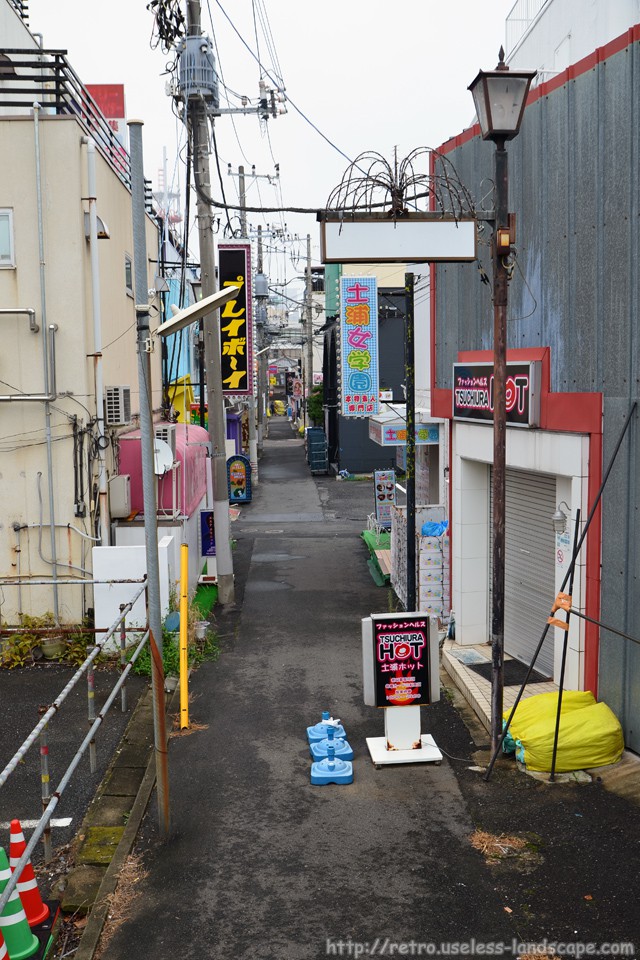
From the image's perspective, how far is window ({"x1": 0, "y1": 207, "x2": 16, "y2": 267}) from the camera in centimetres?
1349

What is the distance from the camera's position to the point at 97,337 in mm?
13773

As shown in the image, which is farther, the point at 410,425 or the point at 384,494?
the point at 384,494

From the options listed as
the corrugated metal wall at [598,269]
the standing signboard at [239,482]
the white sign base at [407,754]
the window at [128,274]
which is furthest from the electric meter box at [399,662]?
the standing signboard at [239,482]

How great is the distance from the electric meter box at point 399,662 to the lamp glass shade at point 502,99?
505 centimetres

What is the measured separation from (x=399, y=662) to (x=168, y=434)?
23.6 feet

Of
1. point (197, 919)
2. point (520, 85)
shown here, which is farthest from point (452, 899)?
point (520, 85)

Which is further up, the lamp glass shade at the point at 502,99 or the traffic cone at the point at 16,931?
the lamp glass shade at the point at 502,99

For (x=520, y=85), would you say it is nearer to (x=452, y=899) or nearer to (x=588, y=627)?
(x=588, y=627)

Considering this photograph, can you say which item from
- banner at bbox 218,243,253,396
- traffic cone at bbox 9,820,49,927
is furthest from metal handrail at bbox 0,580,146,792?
banner at bbox 218,243,253,396

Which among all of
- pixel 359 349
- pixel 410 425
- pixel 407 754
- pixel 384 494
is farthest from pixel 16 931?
pixel 359 349

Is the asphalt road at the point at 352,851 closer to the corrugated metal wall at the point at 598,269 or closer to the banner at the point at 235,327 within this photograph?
the corrugated metal wall at the point at 598,269

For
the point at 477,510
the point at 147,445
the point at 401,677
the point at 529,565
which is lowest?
the point at 401,677

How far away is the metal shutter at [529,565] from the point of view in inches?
453

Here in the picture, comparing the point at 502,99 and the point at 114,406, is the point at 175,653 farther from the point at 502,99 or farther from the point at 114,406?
the point at 502,99
